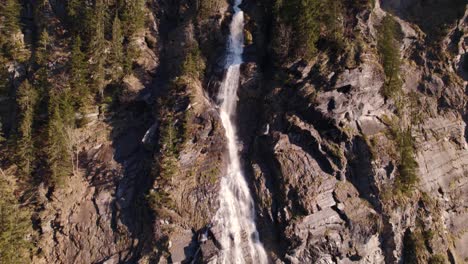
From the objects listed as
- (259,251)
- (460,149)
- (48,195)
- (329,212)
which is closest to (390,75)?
(460,149)

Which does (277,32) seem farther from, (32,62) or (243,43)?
(32,62)

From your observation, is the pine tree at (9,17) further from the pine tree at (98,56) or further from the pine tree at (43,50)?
the pine tree at (98,56)

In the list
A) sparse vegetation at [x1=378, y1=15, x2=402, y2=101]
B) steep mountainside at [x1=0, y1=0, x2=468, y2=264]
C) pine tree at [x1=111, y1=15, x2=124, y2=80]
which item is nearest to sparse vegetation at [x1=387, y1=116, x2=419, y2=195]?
steep mountainside at [x1=0, y1=0, x2=468, y2=264]

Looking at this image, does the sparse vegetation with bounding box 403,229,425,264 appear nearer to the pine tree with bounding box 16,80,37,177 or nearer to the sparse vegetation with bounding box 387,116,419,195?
the sparse vegetation with bounding box 387,116,419,195

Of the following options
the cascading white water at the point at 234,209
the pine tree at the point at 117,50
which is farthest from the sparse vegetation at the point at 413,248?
the pine tree at the point at 117,50

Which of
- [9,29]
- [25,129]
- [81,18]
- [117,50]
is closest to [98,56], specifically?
[117,50]

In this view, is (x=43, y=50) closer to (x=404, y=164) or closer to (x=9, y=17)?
(x=9, y=17)

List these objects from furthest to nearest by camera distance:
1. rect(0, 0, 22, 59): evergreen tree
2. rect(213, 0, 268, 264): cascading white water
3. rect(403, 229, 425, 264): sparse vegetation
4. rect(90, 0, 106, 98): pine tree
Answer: rect(0, 0, 22, 59): evergreen tree → rect(90, 0, 106, 98): pine tree → rect(403, 229, 425, 264): sparse vegetation → rect(213, 0, 268, 264): cascading white water
